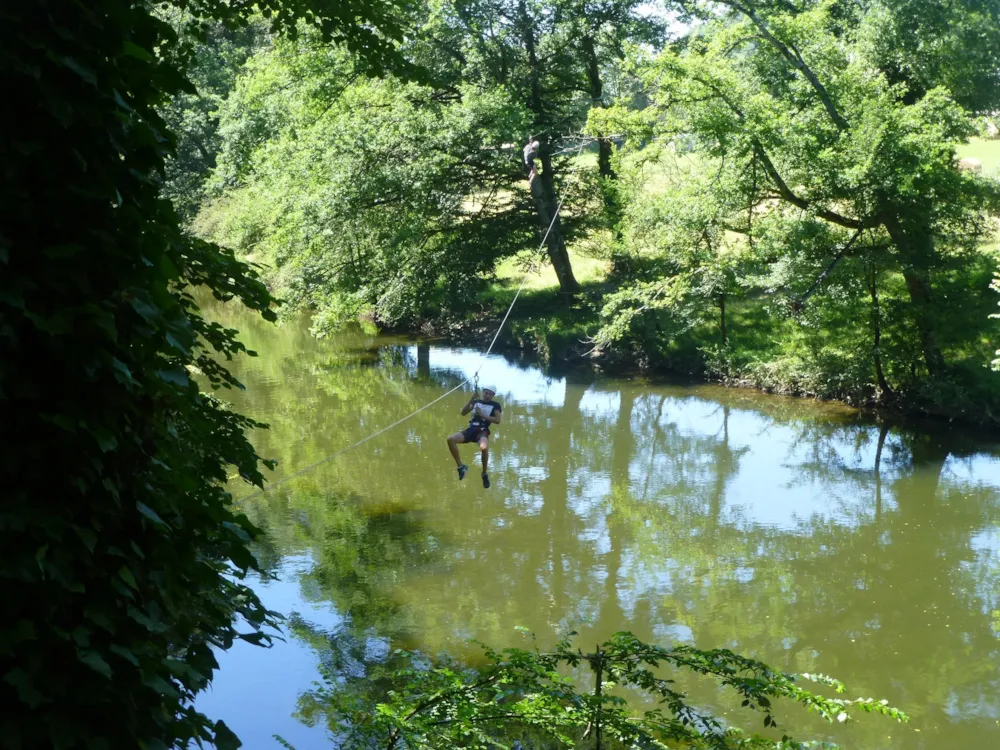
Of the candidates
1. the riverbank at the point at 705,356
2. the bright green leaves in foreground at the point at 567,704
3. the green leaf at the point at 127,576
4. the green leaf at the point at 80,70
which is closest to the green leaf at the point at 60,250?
the green leaf at the point at 80,70

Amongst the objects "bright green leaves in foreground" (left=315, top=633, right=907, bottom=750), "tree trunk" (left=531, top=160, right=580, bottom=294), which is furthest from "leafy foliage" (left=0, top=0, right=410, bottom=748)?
"tree trunk" (left=531, top=160, right=580, bottom=294)

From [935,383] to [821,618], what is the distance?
7871mm

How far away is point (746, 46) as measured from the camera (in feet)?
62.3

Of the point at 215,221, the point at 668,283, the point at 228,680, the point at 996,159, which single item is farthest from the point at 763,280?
the point at 215,221

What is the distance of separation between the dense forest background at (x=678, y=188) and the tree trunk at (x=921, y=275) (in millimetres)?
50

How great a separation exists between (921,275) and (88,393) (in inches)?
634

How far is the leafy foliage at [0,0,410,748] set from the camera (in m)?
2.37

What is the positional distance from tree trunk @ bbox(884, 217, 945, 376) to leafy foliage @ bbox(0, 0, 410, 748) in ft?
51.2

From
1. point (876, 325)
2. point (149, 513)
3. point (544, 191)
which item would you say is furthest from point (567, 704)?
point (544, 191)

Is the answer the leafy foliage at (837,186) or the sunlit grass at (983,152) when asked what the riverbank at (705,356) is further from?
the sunlit grass at (983,152)

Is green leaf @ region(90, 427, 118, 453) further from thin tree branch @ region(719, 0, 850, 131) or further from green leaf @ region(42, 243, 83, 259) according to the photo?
thin tree branch @ region(719, 0, 850, 131)

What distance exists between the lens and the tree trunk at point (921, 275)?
16359mm

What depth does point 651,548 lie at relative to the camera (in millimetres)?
11633

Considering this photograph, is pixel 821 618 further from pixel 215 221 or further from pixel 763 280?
Result: pixel 215 221
